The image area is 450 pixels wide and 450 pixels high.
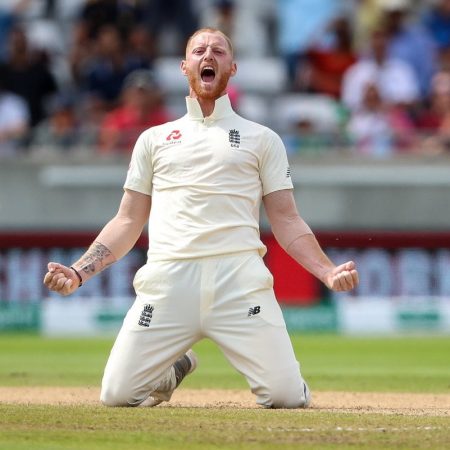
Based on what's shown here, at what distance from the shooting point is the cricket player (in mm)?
6914

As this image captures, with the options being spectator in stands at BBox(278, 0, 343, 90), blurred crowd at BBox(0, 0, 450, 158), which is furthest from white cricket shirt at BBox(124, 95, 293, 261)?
spectator in stands at BBox(278, 0, 343, 90)

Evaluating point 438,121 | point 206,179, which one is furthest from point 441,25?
point 206,179

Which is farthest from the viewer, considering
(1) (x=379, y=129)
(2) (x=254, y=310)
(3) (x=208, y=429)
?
(1) (x=379, y=129)

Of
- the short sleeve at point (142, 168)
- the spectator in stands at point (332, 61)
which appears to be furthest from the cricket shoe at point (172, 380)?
the spectator in stands at point (332, 61)

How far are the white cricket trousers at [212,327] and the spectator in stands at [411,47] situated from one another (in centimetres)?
967

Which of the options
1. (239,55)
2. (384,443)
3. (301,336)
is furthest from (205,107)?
(239,55)

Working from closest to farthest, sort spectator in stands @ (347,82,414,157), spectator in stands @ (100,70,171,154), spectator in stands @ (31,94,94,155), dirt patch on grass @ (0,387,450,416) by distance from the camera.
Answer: dirt patch on grass @ (0,387,450,416)
spectator in stands @ (100,70,171,154)
spectator in stands @ (347,82,414,157)
spectator in stands @ (31,94,94,155)

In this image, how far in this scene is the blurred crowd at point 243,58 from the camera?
50.7 ft

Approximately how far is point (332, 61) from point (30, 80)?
3534 millimetres

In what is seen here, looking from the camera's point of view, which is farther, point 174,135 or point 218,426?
point 174,135

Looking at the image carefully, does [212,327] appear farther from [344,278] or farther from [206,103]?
[206,103]

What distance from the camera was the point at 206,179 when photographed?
22.9 ft

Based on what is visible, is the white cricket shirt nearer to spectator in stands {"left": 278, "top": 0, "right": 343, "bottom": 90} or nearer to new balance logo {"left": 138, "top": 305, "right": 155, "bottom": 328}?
new balance logo {"left": 138, "top": 305, "right": 155, "bottom": 328}

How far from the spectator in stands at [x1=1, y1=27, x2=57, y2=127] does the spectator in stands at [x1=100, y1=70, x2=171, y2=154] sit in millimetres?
983
